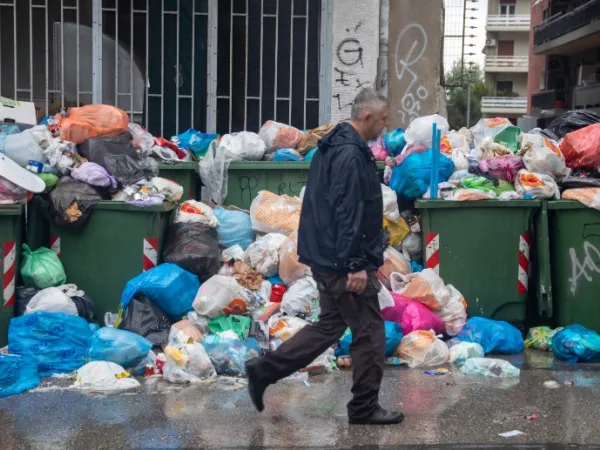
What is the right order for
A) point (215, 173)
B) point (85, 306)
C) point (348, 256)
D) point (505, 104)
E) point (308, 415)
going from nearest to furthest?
point (348, 256)
point (308, 415)
point (85, 306)
point (215, 173)
point (505, 104)

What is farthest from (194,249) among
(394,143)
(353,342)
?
(353,342)

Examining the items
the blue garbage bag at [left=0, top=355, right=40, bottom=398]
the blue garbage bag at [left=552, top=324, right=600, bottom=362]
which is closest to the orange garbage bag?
the blue garbage bag at [left=0, top=355, right=40, bottom=398]

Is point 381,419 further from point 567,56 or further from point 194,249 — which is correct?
point 567,56

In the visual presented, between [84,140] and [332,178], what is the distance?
118 inches

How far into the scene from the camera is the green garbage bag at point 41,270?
6.29 metres

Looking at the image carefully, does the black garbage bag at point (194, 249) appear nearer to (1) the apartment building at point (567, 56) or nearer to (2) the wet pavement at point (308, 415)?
(2) the wet pavement at point (308, 415)

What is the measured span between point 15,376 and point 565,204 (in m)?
3.93

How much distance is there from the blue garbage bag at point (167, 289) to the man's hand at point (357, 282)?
1.98m

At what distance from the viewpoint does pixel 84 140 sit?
6949 mm

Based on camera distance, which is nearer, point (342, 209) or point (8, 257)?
point (342, 209)

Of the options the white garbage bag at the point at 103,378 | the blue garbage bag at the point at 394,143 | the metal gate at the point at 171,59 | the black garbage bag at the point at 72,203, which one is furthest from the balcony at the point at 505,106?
the white garbage bag at the point at 103,378

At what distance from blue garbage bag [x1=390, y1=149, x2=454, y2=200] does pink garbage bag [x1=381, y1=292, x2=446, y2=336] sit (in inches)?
39.4

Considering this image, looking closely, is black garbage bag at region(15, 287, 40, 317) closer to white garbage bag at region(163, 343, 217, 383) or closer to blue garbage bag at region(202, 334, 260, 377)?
white garbage bag at region(163, 343, 217, 383)

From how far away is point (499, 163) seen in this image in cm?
702
